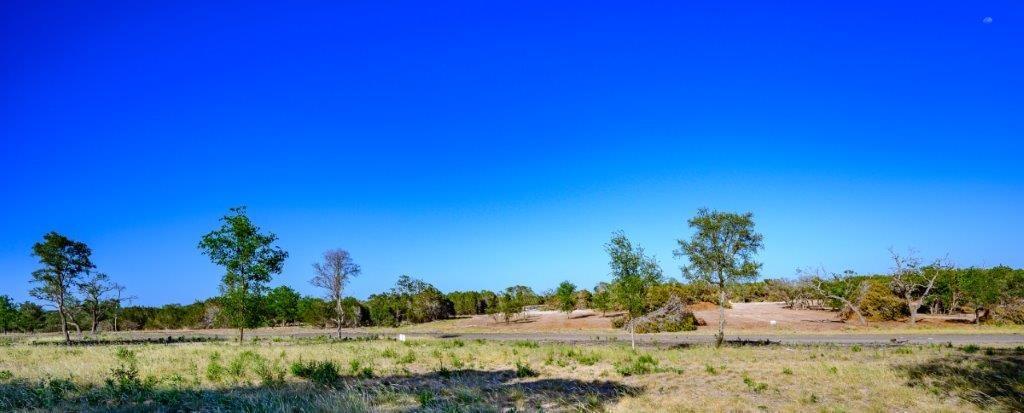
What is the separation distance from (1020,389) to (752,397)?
6341 millimetres

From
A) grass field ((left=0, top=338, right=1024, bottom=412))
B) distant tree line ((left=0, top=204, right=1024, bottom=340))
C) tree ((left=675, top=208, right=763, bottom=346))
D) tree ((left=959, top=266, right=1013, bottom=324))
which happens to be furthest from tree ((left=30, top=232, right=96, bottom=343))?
tree ((left=959, top=266, right=1013, bottom=324))

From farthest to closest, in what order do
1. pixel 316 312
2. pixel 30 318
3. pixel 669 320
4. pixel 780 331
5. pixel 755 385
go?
pixel 30 318, pixel 316 312, pixel 669 320, pixel 780 331, pixel 755 385

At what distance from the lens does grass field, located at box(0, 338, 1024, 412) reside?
1100 centimetres

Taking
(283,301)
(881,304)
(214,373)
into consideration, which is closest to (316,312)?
(283,301)

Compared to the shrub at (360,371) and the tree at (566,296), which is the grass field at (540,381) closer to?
the shrub at (360,371)

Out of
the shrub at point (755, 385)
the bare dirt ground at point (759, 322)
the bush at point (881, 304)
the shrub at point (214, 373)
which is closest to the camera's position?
the shrub at point (755, 385)

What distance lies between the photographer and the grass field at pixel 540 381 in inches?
433

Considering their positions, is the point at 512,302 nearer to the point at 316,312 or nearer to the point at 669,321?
the point at 669,321

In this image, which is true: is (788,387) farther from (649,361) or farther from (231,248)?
(231,248)

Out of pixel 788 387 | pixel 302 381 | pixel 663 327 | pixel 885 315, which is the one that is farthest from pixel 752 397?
pixel 885 315

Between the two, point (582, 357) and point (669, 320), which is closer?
point (582, 357)

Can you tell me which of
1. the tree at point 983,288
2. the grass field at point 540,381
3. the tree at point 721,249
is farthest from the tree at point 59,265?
the tree at point 983,288

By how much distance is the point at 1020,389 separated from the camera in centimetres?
1339

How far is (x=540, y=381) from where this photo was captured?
17719mm
